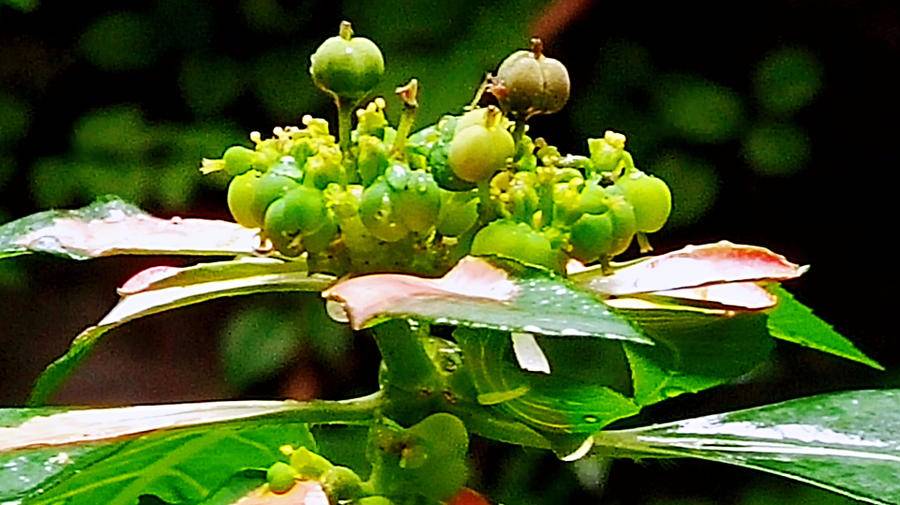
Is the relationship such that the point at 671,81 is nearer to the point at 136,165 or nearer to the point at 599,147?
the point at 136,165

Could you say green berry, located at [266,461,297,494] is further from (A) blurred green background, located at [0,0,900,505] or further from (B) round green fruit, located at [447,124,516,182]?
(A) blurred green background, located at [0,0,900,505]

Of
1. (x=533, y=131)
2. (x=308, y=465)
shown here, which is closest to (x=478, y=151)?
(x=308, y=465)

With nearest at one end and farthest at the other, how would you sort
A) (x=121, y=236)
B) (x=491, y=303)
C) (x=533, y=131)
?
(x=491, y=303) < (x=121, y=236) < (x=533, y=131)

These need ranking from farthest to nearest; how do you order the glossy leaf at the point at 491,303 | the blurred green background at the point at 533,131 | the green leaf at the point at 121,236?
the blurred green background at the point at 533,131 < the green leaf at the point at 121,236 < the glossy leaf at the point at 491,303

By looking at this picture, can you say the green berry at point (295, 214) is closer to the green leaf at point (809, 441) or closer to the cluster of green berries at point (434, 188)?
the cluster of green berries at point (434, 188)

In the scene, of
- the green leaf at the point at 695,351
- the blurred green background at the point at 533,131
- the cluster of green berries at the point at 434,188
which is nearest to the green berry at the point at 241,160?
the cluster of green berries at the point at 434,188

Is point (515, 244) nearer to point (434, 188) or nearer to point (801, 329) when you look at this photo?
point (434, 188)
